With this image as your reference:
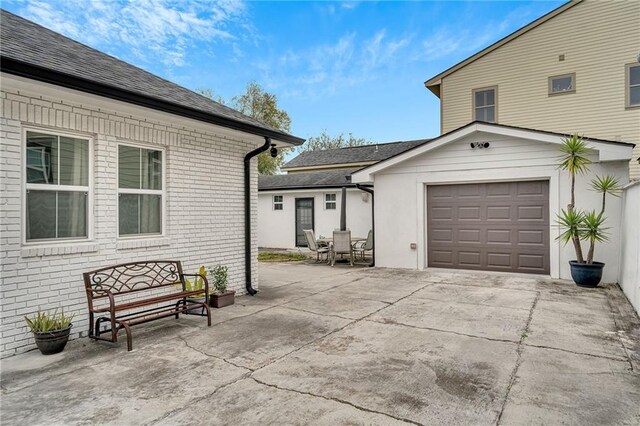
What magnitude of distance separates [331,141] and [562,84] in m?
26.0

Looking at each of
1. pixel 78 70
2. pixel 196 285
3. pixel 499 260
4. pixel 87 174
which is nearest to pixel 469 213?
pixel 499 260

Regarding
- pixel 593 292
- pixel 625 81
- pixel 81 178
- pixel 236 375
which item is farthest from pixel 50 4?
pixel 625 81

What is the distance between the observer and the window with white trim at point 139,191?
5246 millimetres

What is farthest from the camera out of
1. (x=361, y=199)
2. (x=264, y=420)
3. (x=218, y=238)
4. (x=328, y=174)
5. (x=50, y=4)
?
(x=328, y=174)

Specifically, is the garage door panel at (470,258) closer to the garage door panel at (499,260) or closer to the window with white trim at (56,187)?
the garage door panel at (499,260)

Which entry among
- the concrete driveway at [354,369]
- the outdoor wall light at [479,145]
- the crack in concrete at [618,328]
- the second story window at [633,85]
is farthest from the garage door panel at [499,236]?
the second story window at [633,85]

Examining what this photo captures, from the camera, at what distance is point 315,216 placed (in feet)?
49.9

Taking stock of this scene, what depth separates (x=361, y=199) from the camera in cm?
1402

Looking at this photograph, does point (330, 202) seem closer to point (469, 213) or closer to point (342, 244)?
point (342, 244)

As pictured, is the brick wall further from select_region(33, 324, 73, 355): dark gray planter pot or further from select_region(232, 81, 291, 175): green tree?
select_region(232, 81, 291, 175): green tree

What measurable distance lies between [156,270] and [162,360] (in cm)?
197

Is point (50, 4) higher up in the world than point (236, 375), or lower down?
higher up

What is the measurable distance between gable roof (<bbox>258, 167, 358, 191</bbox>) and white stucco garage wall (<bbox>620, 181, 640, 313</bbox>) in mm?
8387

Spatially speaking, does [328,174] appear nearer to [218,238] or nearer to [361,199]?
[361,199]
